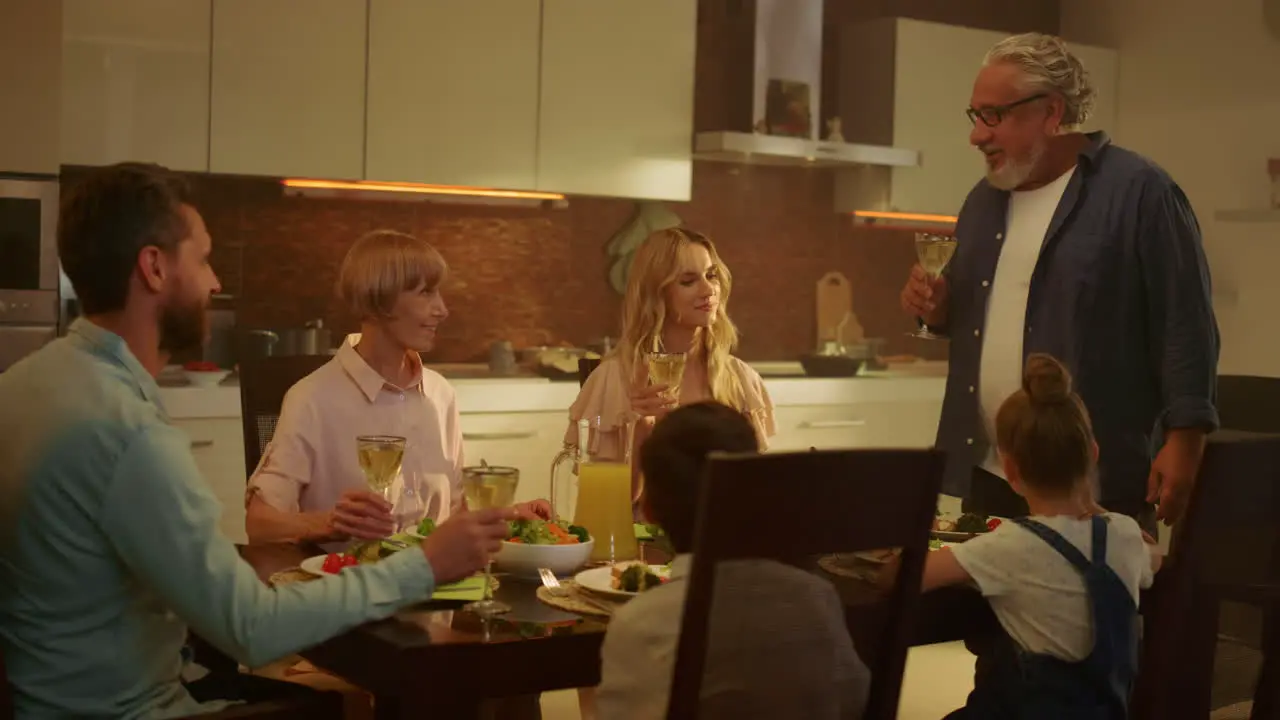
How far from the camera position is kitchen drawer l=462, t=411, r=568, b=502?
473cm

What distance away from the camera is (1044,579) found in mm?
2145

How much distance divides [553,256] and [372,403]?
2826 millimetres

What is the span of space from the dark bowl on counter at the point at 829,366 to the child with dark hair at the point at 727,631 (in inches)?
148

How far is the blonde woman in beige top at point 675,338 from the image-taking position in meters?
3.32

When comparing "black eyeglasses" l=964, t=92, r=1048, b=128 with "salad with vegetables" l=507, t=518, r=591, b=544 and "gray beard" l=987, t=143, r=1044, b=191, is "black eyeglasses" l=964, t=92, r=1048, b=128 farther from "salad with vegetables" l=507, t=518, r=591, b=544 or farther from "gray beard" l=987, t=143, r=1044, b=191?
"salad with vegetables" l=507, t=518, r=591, b=544

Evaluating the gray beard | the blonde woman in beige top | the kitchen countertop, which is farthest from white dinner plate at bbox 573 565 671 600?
the kitchen countertop

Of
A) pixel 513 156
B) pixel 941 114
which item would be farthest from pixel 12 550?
pixel 941 114

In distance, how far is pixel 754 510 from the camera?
159 centimetres

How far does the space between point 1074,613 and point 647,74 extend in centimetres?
344

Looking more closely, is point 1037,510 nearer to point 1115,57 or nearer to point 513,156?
point 513,156

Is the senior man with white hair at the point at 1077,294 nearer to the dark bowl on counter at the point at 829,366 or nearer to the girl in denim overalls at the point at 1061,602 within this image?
the girl in denim overalls at the point at 1061,602

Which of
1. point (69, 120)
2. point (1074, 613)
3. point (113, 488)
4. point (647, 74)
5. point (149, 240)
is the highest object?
point (647, 74)

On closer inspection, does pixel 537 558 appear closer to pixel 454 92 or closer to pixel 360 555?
pixel 360 555

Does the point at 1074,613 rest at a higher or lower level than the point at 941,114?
lower
